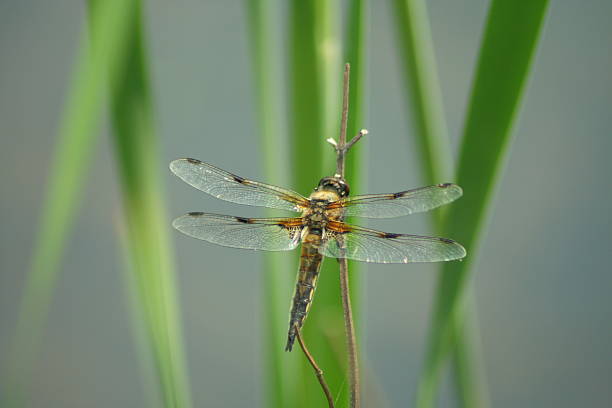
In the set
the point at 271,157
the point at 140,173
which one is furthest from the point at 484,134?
the point at 140,173

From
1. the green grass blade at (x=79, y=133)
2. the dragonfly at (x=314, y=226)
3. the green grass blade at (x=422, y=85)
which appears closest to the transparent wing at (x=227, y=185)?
the dragonfly at (x=314, y=226)

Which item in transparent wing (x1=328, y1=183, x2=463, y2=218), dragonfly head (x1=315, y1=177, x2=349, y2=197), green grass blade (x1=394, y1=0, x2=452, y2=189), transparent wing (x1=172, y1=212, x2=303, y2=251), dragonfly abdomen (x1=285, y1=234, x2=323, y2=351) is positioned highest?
green grass blade (x1=394, y1=0, x2=452, y2=189)

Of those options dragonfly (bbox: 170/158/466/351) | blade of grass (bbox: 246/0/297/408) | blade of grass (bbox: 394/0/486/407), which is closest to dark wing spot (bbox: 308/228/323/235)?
dragonfly (bbox: 170/158/466/351)

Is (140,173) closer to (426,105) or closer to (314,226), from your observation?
(314,226)

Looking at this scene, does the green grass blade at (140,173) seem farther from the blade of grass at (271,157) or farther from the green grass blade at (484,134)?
the green grass blade at (484,134)

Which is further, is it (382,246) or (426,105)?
(426,105)

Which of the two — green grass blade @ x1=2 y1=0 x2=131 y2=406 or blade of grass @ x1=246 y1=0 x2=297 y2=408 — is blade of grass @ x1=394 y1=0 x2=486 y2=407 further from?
green grass blade @ x1=2 y1=0 x2=131 y2=406
